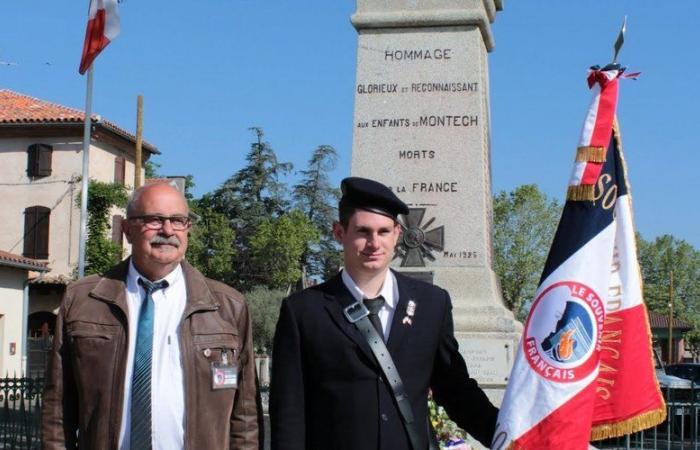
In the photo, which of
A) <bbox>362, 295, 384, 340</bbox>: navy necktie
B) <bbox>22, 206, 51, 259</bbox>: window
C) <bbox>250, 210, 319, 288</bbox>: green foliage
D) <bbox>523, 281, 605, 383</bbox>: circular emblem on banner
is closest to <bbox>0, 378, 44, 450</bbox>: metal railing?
<bbox>523, 281, 605, 383</bbox>: circular emblem on banner

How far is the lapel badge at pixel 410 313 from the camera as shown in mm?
3768

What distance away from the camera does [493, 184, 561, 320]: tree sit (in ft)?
150

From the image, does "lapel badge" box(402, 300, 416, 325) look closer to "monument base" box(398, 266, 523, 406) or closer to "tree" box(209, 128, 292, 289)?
"monument base" box(398, 266, 523, 406)

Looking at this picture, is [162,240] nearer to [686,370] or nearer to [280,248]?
[686,370]

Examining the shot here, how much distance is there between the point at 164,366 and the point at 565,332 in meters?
1.69

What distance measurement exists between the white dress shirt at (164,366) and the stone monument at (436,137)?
506 centimetres

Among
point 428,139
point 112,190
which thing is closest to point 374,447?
point 428,139

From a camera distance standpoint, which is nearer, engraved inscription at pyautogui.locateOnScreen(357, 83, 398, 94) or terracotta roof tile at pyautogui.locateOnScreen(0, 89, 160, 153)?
engraved inscription at pyautogui.locateOnScreen(357, 83, 398, 94)

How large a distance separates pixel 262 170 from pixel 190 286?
199ft

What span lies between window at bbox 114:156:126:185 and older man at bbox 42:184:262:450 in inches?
1515

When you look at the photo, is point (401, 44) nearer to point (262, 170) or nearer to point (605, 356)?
point (605, 356)

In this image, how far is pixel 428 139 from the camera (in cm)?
899

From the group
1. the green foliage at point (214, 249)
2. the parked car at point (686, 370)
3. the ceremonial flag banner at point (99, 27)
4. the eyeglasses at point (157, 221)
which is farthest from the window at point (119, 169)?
the eyeglasses at point (157, 221)

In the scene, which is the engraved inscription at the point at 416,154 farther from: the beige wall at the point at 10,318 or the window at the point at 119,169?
the window at the point at 119,169
